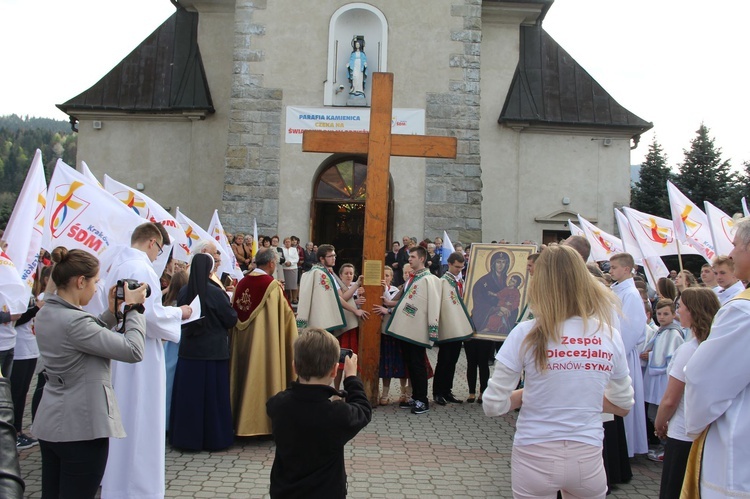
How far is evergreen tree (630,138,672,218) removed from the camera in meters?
29.2

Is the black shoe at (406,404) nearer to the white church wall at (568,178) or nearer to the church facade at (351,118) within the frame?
the church facade at (351,118)

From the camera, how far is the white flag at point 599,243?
1089cm

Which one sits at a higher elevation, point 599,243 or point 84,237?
point 599,243

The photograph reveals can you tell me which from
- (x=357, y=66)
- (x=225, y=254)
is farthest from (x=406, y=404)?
(x=357, y=66)

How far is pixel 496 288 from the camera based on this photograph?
8.91 m

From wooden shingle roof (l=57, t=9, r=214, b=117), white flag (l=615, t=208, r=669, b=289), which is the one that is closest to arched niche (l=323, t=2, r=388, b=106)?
wooden shingle roof (l=57, t=9, r=214, b=117)

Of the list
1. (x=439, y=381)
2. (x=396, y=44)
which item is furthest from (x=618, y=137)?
(x=439, y=381)

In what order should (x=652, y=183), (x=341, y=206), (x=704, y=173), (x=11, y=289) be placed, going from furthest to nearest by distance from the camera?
(x=652, y=183) < (x=704, y=173) < (x=341, y=206) < (x=11, y=289)

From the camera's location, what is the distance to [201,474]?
5781mm

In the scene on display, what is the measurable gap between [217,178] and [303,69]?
4286mm

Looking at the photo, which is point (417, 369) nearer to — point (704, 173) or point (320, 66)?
point (320, 66)

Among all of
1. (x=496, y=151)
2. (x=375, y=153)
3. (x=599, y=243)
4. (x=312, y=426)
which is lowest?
(x=312, y=426)

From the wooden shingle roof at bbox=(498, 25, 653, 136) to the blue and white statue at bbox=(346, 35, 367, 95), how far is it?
475 centimetres

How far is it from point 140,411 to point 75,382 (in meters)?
1.19
